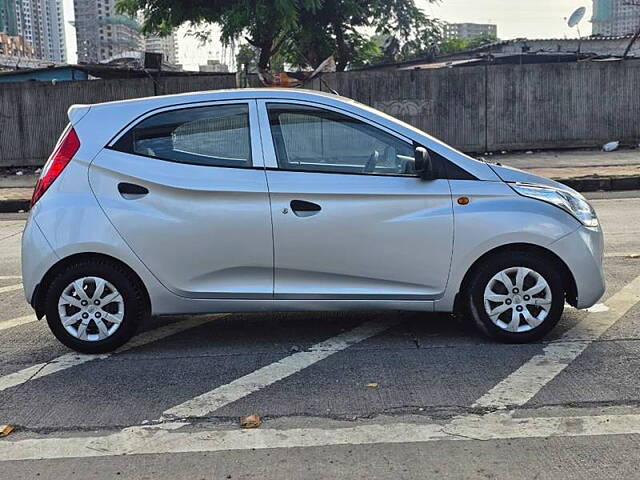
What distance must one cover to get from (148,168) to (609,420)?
321 centimetres

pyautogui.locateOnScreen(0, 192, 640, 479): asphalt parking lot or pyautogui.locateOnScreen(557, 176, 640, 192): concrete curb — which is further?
pyautogui.locateOnScreen(557, 176, 640, 192): concrete curb

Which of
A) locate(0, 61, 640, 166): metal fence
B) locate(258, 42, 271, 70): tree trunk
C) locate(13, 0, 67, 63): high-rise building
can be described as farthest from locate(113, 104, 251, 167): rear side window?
locate(13, 0, 67, 63): high-rise building

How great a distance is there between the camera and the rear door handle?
4860 millimetres

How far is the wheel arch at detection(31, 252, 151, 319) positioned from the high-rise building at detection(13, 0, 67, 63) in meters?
99.6

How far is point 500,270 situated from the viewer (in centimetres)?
486

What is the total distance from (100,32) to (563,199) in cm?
10548

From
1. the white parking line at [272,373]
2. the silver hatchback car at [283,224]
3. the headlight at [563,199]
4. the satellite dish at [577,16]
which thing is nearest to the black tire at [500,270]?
the silver hatchback car at [283,224]

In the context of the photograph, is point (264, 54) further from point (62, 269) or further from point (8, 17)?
point (8, 17)

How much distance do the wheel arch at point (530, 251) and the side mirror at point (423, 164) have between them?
66 cm

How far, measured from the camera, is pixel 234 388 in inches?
173

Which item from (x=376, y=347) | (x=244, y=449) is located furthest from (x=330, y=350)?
(x=244, y=449)

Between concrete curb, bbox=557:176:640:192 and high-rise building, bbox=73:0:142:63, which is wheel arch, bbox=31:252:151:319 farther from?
high-rise building, bbox=73:0:142:63

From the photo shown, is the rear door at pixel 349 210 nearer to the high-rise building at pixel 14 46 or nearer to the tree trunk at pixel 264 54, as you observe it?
the tree trunk at pixel 264 54

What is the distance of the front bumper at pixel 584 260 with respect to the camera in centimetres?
486
